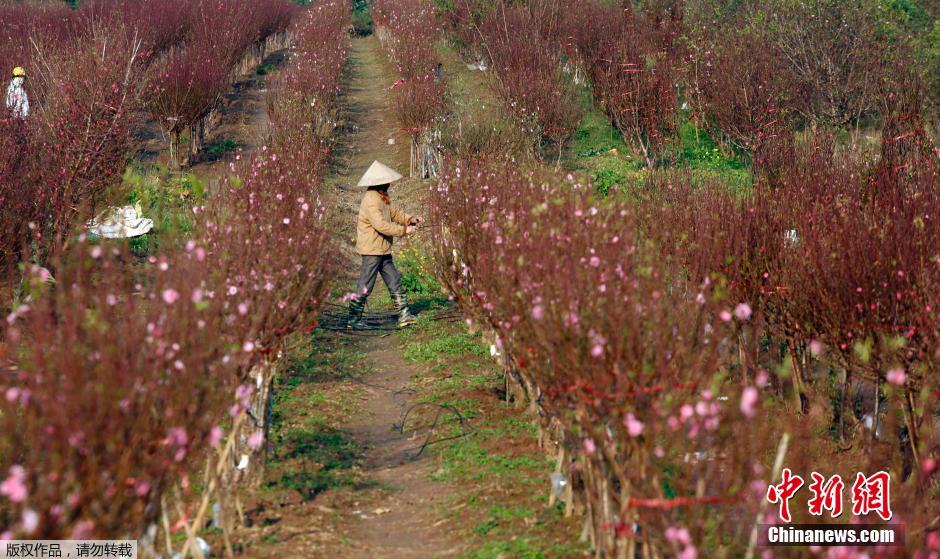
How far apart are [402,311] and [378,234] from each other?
2.98 ft

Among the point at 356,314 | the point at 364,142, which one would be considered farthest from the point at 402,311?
the point at 364,142

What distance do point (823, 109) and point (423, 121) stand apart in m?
7.91

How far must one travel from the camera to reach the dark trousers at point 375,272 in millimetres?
11148

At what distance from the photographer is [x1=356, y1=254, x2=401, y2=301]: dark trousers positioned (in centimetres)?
1115

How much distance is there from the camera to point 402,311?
11383 millimetres

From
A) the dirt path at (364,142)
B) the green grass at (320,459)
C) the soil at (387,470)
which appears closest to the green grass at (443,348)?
the soil at (387,470)

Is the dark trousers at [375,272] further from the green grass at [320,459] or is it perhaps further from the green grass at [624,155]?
the green grass at [624,155]

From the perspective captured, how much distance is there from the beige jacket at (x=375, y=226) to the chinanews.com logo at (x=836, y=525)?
19.9 ft

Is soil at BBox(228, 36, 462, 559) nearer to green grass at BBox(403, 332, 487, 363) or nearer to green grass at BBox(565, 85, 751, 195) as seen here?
green grass at BBox(403, 332, 487, 363)

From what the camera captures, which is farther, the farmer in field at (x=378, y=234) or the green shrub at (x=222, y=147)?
the green shrub at (x=222, y=147)

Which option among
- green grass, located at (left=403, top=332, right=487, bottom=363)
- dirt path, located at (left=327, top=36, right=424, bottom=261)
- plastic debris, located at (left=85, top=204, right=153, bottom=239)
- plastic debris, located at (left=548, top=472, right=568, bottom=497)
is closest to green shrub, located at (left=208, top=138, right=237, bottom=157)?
dirt path, located at (left=327, top=36, right=424, bottom=261)

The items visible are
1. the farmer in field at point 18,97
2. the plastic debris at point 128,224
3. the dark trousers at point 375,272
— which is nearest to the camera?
the dark trousers at point 375,272

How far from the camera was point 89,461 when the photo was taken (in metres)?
3.77

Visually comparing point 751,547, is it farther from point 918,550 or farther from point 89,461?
point 89,461
